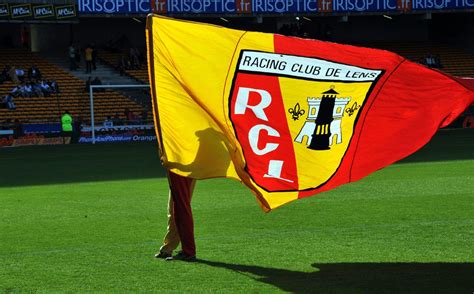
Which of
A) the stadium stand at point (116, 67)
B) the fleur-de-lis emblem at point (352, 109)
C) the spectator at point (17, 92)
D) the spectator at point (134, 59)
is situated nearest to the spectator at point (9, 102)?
the spectator at point (17, 92)

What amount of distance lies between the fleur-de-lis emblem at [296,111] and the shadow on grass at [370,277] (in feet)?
5.43

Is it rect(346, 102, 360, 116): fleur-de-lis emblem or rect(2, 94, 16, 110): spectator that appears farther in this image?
rect(2, 94, 16, 110): spectator

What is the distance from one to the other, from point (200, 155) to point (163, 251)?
156 centimetres

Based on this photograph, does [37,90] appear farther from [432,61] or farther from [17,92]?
[432,61]

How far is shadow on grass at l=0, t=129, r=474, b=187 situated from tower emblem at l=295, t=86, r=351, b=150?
1286 cm

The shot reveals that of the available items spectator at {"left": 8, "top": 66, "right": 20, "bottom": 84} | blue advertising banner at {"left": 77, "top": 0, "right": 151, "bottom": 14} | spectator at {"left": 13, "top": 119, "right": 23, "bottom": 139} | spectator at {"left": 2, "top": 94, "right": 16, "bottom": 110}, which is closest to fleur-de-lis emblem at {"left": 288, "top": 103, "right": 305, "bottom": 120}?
spectator at {"left": 13, "top": 119, "right": 23, "bottom": 139}

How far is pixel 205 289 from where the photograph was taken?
941 cm

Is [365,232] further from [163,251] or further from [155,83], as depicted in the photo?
[155,83]

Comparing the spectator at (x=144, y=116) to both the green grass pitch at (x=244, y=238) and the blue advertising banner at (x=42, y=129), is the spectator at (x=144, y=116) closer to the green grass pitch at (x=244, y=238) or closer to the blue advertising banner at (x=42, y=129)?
the blue advertising banner at (x=42, y=129)

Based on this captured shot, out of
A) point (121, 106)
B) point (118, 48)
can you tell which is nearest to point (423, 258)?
point (121, 106)

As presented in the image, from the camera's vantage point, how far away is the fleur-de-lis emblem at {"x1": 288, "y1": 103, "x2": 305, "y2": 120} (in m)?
10.4

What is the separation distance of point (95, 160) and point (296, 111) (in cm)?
1965

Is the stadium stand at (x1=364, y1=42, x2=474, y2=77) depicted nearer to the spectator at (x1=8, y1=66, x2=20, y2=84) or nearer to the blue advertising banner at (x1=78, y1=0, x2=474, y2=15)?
the blue advertising banner at (x1=78, y1=0, x2=474, y2=15)

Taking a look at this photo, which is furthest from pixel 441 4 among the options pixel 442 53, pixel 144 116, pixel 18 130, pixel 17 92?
pixel 18 130
